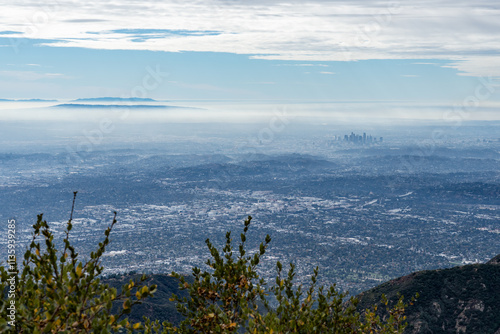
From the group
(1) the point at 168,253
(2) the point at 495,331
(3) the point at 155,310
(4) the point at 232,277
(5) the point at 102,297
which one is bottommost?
(1) the point at 168,253

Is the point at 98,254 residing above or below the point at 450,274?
above

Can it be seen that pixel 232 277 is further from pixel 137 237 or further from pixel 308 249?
pixel 137 237

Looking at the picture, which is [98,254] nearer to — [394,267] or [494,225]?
[394,267]

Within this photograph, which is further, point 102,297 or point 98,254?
point 98,254

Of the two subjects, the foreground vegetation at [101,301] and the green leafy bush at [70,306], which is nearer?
the green leafy bush at [70,306]

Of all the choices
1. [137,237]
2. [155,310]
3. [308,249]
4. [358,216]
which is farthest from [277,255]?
[155,310]

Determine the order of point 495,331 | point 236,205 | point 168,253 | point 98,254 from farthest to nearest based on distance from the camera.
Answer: point 236,205
point 168,253
point 495,331
point 98,254

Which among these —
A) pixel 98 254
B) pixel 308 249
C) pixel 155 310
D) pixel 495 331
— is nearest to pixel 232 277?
pixel 98 254

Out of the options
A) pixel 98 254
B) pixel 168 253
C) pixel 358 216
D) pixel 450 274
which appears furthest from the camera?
pixel 358 216

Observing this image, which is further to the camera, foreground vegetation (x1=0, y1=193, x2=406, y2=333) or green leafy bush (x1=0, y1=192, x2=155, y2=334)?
foreground vegetation (x1=0, y1=193, x2=406, y2=333)
